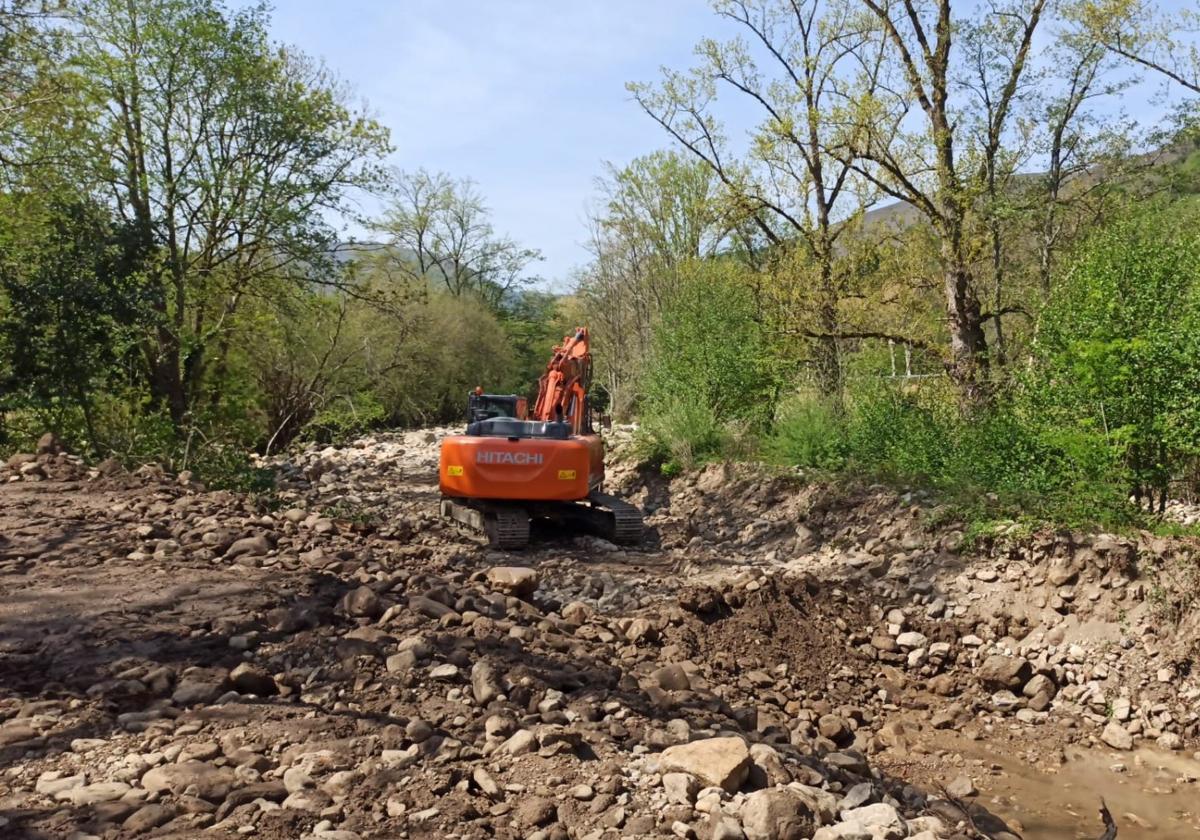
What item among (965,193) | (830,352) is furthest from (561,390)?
(965,193)

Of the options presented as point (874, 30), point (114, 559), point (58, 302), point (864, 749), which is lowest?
point (864, 749)

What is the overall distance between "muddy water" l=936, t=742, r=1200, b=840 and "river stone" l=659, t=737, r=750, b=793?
1.87 m

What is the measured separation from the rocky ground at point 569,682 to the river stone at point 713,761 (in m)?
0.01

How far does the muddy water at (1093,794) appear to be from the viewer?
4422 mm

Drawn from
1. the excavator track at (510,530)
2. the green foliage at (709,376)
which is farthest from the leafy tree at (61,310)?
the green foliage at (709,376)

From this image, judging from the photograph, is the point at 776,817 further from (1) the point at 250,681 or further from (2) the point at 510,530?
(2) the point at 510,530

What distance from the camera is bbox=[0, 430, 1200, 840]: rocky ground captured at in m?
3.24

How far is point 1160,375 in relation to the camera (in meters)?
7.04

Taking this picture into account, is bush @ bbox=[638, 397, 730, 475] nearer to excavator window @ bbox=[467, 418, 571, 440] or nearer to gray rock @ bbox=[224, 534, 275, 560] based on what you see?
excavator window @ bbox=[467, 418, 571, 440]

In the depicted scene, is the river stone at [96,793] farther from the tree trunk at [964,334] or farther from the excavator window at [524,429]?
the tree trunk at [964,334]

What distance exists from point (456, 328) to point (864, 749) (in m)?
28.7

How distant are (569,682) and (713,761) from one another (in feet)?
4.19

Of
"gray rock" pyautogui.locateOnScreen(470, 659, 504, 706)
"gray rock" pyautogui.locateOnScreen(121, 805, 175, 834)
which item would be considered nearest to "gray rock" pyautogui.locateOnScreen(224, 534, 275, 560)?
"gray rock" pyautogui.locateOnScreen(470, 659, 504, 706)

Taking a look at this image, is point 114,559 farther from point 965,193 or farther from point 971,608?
point 965,193
